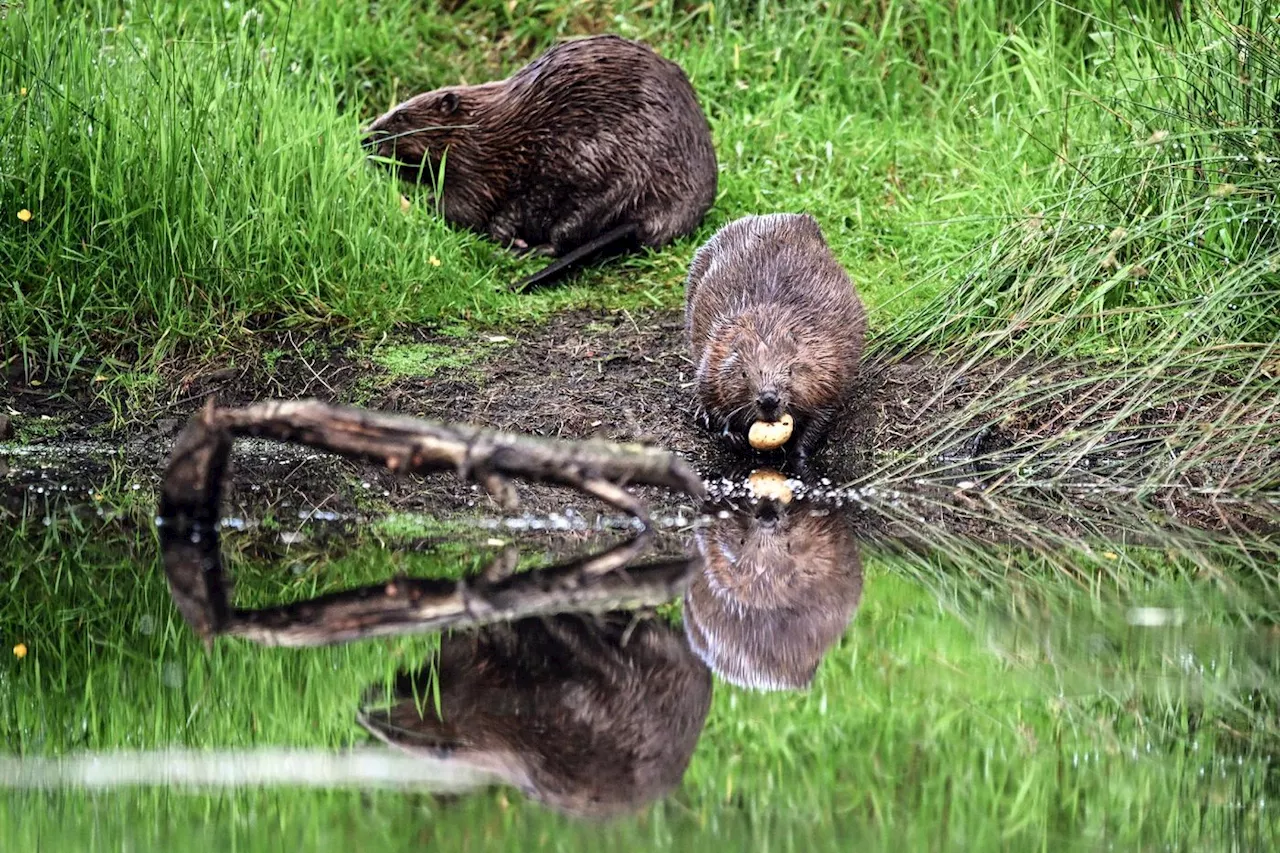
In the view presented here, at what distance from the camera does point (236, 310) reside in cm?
531

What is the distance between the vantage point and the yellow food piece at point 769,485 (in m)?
4.48

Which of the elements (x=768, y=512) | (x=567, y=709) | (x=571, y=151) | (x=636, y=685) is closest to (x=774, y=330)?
(x=768, y=512)

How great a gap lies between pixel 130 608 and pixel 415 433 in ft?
2.12

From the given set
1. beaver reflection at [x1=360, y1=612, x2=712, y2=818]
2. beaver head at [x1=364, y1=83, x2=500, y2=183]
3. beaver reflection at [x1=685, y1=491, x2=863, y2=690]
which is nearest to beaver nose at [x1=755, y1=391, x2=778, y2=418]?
beaver reflection at [x1=685, y1=491, x2=863, y2=690]

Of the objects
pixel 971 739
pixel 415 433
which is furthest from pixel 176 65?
pixel 971 739

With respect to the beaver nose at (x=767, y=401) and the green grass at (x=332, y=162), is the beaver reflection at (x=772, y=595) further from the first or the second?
the green grass at (x=332, y=162)

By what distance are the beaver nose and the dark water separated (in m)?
0.64

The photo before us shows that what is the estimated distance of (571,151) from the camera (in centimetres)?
595

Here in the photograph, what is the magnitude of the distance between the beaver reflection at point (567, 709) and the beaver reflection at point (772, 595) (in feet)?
0.29

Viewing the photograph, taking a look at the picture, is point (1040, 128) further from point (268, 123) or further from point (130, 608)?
point (130, 608)

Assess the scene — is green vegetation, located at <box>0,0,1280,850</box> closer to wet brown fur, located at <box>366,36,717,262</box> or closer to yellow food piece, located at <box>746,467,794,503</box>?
wet brown fur, located at <box>366,36,717,262</box>

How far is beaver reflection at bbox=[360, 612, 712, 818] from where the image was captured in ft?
7.59

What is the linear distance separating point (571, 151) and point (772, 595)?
298 cm

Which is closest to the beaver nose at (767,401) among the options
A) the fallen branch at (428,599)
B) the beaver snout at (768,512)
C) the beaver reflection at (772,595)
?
the beaver snout at (768,512)
